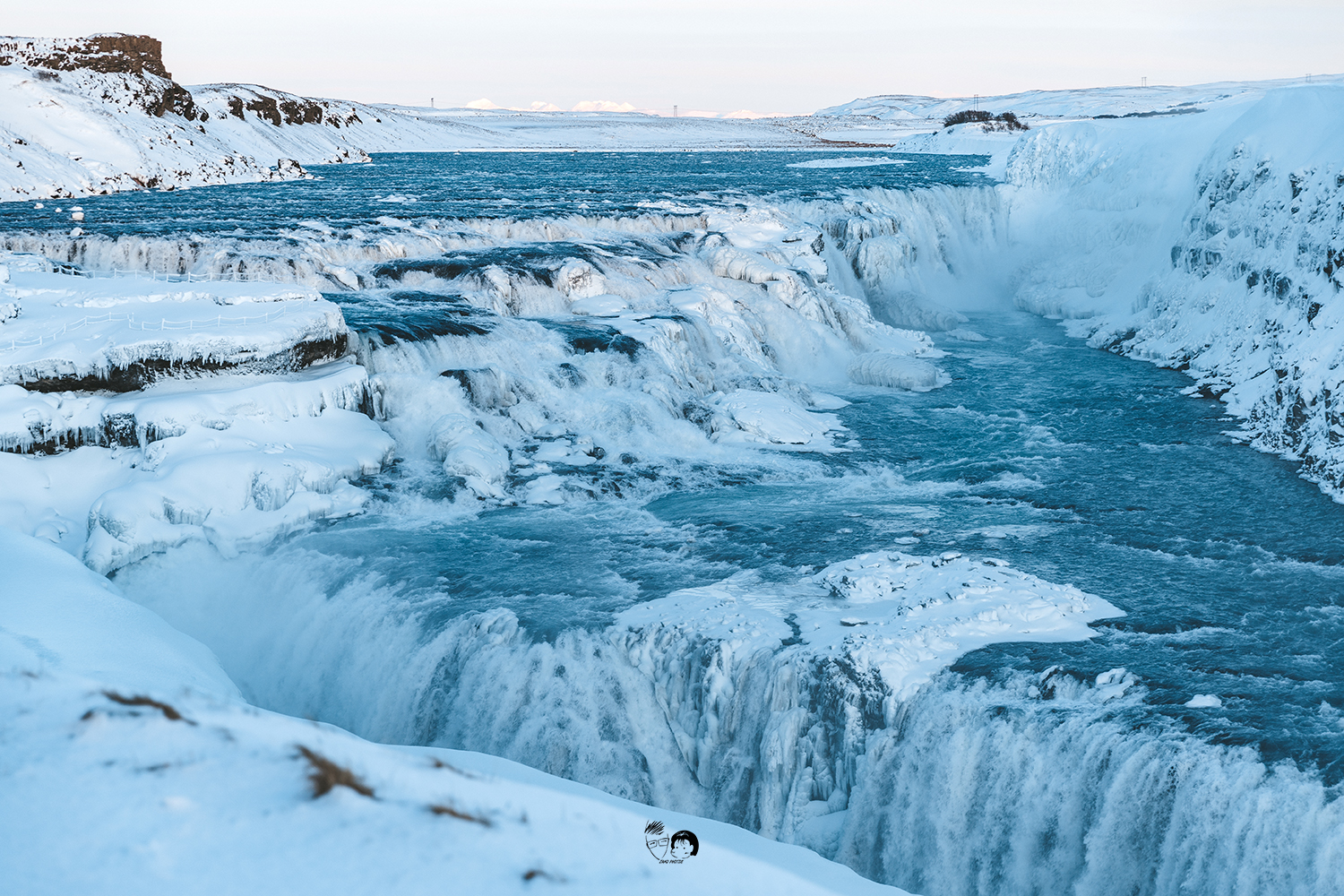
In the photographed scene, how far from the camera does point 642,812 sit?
6.91m

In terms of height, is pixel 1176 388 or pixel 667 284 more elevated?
pixel 667 284

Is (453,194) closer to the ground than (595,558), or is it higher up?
higher up

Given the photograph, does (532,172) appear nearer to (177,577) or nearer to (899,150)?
(899,150)

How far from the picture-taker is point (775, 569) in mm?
13023

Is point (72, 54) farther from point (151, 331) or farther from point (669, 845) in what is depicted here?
point (669, 845)

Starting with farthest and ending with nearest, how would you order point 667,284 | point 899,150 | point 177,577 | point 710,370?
1. point 899,150
2. point 667,284
3. point 710,370
4. point 177,577

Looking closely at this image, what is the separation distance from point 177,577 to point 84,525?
1760 millimetres

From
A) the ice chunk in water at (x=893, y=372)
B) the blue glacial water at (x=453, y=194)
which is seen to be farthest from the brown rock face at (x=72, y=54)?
the ice chunk in water at (x=893, y=372)

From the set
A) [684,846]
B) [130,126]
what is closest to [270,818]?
[684,846]

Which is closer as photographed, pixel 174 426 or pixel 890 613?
pixel 890 613

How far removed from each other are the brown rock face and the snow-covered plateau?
2751cm

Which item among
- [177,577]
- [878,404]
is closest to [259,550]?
[177,577]

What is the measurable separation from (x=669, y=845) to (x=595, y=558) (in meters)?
7.64

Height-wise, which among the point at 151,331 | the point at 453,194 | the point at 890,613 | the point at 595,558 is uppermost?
the point at 453,194
